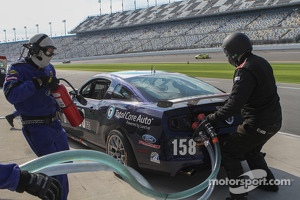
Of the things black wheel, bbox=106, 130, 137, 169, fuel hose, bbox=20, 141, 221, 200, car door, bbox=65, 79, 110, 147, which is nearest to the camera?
fuel hose, bbox=20, 141, 221, 200

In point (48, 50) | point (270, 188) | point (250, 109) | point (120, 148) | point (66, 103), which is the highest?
point (48, 50)

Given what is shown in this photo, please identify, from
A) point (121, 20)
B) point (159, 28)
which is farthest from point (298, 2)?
point (121, 20)

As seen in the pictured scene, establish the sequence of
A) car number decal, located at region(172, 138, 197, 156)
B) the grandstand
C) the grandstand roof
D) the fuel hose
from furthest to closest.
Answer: the grandstand roof < the grandstand < car number decal, located at region(172, 138, 197, 156) < the fuel hose

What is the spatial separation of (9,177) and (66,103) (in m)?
1.50

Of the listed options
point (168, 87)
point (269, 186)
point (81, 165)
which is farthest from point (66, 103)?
point (269, 186)

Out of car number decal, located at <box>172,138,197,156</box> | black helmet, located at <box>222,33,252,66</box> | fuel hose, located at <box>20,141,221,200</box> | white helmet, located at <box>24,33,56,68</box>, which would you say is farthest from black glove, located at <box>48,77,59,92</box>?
black helmet, located at <box>222,33,252,66</box>

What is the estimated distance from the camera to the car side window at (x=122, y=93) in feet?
15.0

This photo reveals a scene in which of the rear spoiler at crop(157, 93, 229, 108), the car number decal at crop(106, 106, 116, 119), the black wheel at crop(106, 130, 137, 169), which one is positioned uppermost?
the rear spoiler at crop(157, 93, 229, 108)

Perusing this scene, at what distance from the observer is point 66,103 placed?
11.1ft

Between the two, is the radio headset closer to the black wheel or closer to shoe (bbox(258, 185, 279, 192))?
the black wheel

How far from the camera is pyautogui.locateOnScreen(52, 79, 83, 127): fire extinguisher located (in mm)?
3271

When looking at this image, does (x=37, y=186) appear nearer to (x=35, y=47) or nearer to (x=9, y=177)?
(x=9, y=177)

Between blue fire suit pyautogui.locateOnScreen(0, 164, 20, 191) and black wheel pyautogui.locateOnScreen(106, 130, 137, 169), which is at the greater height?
blue fire suit pyautogui.locateOnScreen(0, 164, 20, 191)

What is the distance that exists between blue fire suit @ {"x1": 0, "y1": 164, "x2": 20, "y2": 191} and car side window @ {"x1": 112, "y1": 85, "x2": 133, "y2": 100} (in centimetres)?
262
